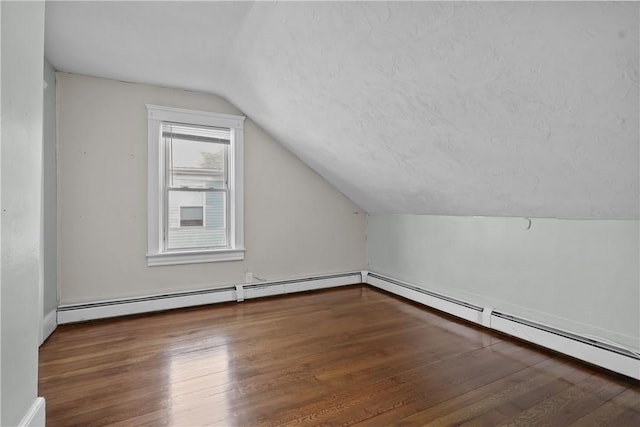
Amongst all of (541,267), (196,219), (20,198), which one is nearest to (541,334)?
(541,267)

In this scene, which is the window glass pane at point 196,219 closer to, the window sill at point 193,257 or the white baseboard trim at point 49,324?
the window sill at point 193,257

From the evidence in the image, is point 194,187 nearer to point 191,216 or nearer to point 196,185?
point 196,185

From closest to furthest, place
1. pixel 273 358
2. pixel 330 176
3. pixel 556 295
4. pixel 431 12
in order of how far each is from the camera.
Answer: pixel 431 12
pixel 273 358
pixel 556 295
pixel 330 176

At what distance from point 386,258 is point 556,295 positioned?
201 cm

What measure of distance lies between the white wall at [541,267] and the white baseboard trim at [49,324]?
11.4 ft

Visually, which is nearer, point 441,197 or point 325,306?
point 441,197

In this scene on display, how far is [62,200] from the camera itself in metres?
2.95

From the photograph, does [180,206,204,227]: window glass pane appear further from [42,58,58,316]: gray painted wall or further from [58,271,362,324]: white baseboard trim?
[42,58,58,316]: gray painted wall

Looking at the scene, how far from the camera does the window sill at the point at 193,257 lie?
10.8 ft

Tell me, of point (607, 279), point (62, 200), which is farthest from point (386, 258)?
point (62, 200)

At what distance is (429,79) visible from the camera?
1.81 m

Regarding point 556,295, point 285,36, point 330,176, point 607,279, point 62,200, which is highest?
point 285,36

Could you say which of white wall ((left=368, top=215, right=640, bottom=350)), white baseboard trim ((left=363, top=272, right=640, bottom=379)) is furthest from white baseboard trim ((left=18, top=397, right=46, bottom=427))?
white wall ((left=368, top=215, right=640, bottom=350))

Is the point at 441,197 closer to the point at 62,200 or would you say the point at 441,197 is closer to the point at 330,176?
the point at 330,176
